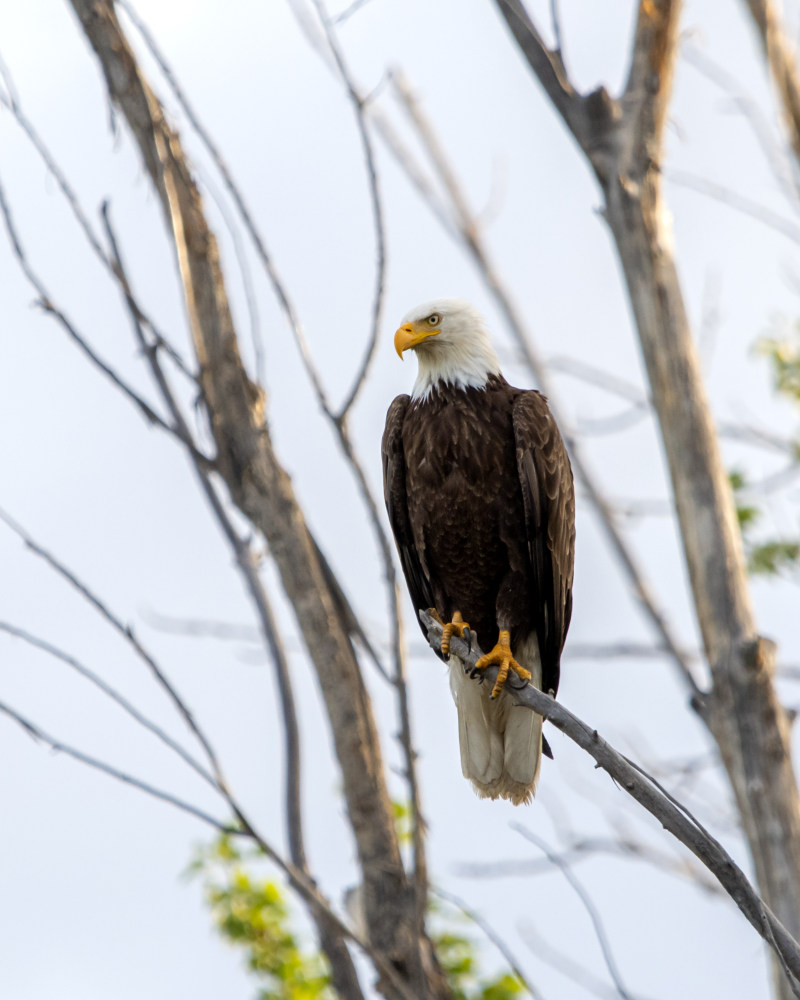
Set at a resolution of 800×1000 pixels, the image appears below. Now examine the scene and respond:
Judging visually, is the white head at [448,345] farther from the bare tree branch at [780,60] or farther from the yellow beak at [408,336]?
the bare tree branch at [780,60]

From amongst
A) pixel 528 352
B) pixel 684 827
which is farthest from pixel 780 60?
pixel 684 827

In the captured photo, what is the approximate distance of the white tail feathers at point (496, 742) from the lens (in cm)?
472

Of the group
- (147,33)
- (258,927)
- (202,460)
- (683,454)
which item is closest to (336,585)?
(202,460)

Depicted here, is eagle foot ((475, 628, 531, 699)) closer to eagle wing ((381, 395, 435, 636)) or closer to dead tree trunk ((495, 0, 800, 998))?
eagle wing ((381, 395, 435, 636))

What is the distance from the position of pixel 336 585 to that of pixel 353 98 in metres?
1.84

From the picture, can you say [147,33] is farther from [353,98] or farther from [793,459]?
[793,459]

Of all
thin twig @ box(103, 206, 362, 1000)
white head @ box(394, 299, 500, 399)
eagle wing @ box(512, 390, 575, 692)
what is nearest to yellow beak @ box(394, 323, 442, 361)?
white head @ box(394, 299, 500, 399)

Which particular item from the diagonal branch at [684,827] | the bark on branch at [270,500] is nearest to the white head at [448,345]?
the bark on branch at [270,500]

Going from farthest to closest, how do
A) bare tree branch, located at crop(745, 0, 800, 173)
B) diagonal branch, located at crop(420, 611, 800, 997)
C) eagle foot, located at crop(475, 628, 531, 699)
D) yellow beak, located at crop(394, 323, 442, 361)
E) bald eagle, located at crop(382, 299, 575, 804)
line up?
bare tree branch, located at crop(745, 0, 800, 173)
yellow beak, located at crop(394, 323, 442, 361)
bald eagle, located at crop(382, 299, 575, 804)
eagle foot, located at crop(475, 628, 531, 699)
diagonal branch, located at crop(420, 611, 800, 997)

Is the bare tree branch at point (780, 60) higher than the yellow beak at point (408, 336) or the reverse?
higher

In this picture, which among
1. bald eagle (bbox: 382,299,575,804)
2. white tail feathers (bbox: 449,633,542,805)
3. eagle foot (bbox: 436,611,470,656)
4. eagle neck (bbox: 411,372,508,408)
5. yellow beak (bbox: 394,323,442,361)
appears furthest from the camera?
yellow beak (bbox: 394,323,442,361)

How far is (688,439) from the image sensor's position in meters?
5.38

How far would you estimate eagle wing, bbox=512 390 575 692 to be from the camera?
4.47 m

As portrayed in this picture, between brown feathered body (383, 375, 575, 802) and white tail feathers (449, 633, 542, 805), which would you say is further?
white tail feathers (449, 633, 542, 805)
